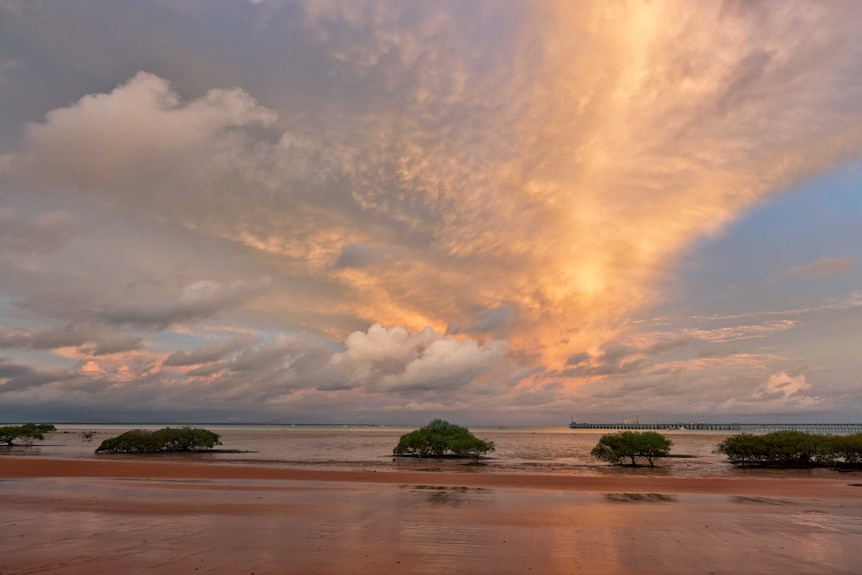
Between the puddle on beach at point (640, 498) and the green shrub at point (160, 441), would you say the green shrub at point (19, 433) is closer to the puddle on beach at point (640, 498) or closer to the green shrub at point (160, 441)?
the green shrub at point (160, 441)

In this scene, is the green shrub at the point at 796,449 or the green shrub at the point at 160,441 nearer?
the green shrub at the point at 796,449

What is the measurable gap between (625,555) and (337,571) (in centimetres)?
762

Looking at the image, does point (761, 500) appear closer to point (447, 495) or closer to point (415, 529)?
point (447, 495)

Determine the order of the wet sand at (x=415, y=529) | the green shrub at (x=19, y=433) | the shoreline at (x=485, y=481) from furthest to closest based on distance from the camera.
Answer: the green shrub at (x=19, y=433), the shoreline at (x=485, y=481), the wet sand at (x=415, y=529)

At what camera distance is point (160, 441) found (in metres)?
A: 75.3

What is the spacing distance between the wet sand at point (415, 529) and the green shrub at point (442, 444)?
33.3m

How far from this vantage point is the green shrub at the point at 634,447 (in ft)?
183

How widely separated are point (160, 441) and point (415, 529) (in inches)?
2860

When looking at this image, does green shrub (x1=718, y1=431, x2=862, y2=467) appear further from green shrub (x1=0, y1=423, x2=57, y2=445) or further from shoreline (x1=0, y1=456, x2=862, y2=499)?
green shrub (x1=0, y1=423, x2=57, y2=445)

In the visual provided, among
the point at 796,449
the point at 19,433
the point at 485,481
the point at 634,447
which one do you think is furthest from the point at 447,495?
the point at 19,433

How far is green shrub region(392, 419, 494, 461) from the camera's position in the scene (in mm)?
63509

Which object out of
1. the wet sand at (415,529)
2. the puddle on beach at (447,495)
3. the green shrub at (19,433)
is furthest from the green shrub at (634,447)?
the green shrub at (19,433)

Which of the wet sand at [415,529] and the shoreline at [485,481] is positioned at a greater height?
the wet sand at [415,529]

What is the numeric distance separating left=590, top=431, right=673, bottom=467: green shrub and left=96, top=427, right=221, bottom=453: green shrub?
58.6 metres
